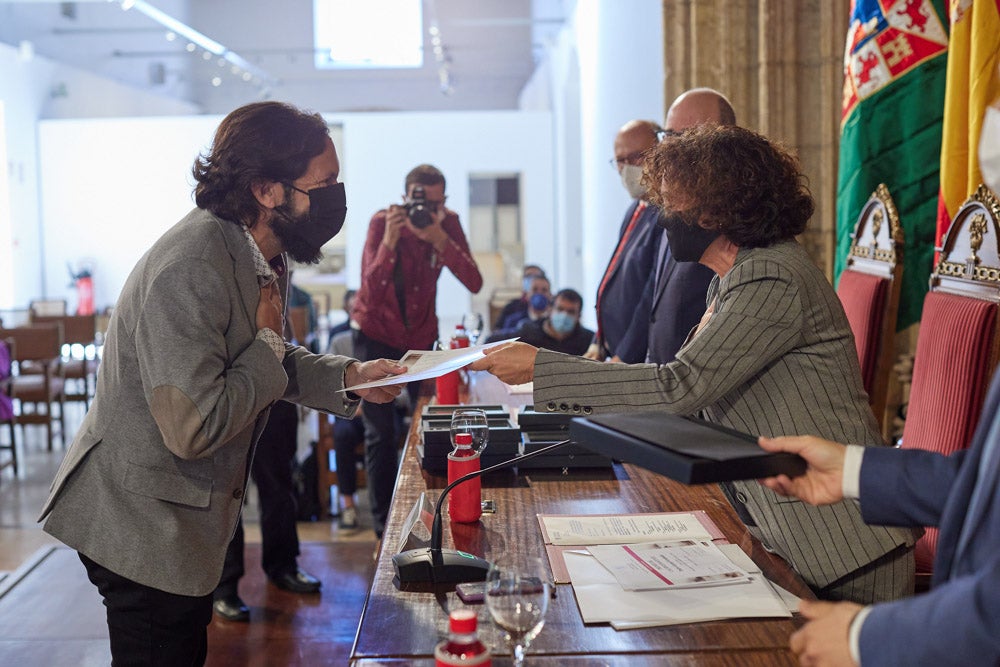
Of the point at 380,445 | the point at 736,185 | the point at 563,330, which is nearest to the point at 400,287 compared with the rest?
the point at 380,445

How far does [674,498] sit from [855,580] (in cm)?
48

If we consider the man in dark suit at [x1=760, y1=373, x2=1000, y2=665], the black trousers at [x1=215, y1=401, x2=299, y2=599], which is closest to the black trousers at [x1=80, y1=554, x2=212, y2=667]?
the man in dark suit at [x1=760, y1=373, x2=1000, y2=665]

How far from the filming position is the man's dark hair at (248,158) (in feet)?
5.80

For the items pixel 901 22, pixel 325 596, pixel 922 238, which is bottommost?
pixel 325 596

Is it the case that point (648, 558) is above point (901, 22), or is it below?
below

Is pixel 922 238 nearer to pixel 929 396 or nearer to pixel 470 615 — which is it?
pixel 929 396

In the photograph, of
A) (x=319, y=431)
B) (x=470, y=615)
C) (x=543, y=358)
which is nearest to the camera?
(x=470, y=615)

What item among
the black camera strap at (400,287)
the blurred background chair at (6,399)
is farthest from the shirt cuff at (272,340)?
the blurred background chair at (6,399)

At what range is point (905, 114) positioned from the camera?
10.7ft

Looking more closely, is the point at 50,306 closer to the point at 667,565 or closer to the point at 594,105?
the point at 594,105

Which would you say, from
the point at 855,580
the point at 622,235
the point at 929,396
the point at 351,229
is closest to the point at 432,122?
the point at 351,229

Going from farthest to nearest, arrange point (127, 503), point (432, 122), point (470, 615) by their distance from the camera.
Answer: point (432, 122)
point (127, 503)
point (470, 615)

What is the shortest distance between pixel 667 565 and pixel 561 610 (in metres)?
0.24

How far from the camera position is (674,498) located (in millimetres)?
2100
